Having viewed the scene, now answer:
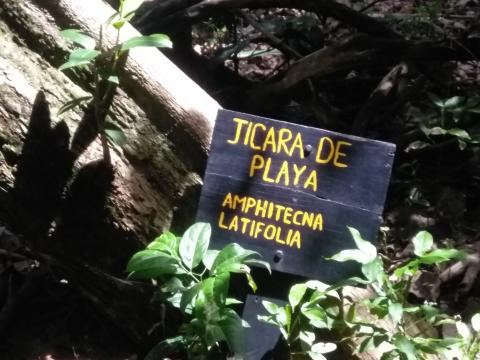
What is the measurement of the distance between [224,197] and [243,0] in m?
1.55

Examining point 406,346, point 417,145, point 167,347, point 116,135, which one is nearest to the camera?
point 406,346

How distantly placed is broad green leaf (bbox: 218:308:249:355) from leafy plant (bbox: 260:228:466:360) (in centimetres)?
14

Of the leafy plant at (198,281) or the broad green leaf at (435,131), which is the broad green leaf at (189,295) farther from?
the broad green leaf at (435,131)

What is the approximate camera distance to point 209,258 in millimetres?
1793

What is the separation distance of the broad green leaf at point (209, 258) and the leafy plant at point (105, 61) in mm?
468

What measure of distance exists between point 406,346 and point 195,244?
626 millimetres

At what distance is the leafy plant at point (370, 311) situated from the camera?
1.71m

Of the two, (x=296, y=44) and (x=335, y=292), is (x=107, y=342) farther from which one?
(x=296, y=44)

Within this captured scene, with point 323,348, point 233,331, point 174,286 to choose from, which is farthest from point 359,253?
point 174,286

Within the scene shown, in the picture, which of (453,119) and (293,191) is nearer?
(293,191)

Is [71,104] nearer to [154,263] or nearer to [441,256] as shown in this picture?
[154,263]

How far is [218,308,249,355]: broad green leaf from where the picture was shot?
165cm

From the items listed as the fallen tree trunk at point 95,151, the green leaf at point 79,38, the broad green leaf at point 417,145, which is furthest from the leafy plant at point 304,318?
the broad green leaf at point 417,145

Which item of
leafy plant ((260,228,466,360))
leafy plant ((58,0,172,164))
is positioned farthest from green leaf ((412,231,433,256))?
leafy plant ((58,0,172,164))
